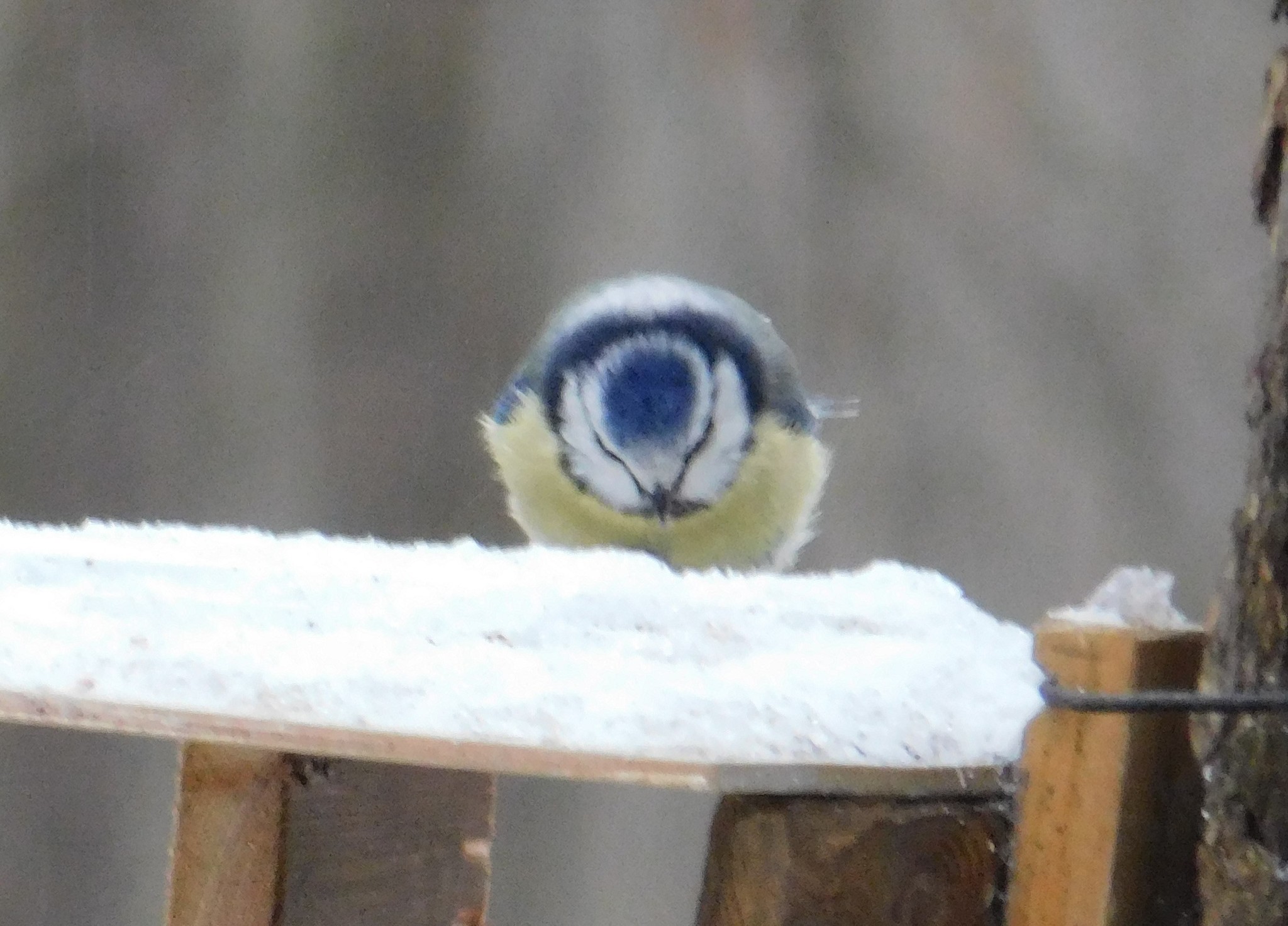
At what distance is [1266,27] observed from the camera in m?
1.02

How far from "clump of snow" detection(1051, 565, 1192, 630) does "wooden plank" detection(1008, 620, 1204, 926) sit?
14 mm

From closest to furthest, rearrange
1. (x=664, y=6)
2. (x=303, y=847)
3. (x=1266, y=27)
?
(x=303, y=847)
(x=1266, y=27)
(x=664, y=6)

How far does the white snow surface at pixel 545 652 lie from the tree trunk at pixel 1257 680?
5 cm

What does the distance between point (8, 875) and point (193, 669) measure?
1086 mm

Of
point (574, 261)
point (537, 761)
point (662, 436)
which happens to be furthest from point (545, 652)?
point (574, 261)

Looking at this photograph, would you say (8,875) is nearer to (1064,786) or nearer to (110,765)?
(110,765)

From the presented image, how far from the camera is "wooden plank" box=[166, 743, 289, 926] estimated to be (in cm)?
52

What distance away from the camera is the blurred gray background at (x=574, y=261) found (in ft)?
3.68

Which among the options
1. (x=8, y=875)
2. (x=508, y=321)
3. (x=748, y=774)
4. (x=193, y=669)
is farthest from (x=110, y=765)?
(x=748, y=774)

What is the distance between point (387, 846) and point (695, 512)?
0.46m

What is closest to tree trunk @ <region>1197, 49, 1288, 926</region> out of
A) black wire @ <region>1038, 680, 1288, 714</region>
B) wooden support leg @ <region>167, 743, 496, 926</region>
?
black wire @ <region>1038, 680, 1288, 714</region>

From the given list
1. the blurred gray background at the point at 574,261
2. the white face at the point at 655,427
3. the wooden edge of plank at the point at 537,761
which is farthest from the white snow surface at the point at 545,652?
the blurred gray background at the point at 574,261

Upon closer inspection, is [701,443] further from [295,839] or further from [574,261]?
[295,839]

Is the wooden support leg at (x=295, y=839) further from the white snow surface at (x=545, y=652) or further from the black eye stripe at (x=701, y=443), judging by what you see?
the black eye stripe at (x=701, y=443)
